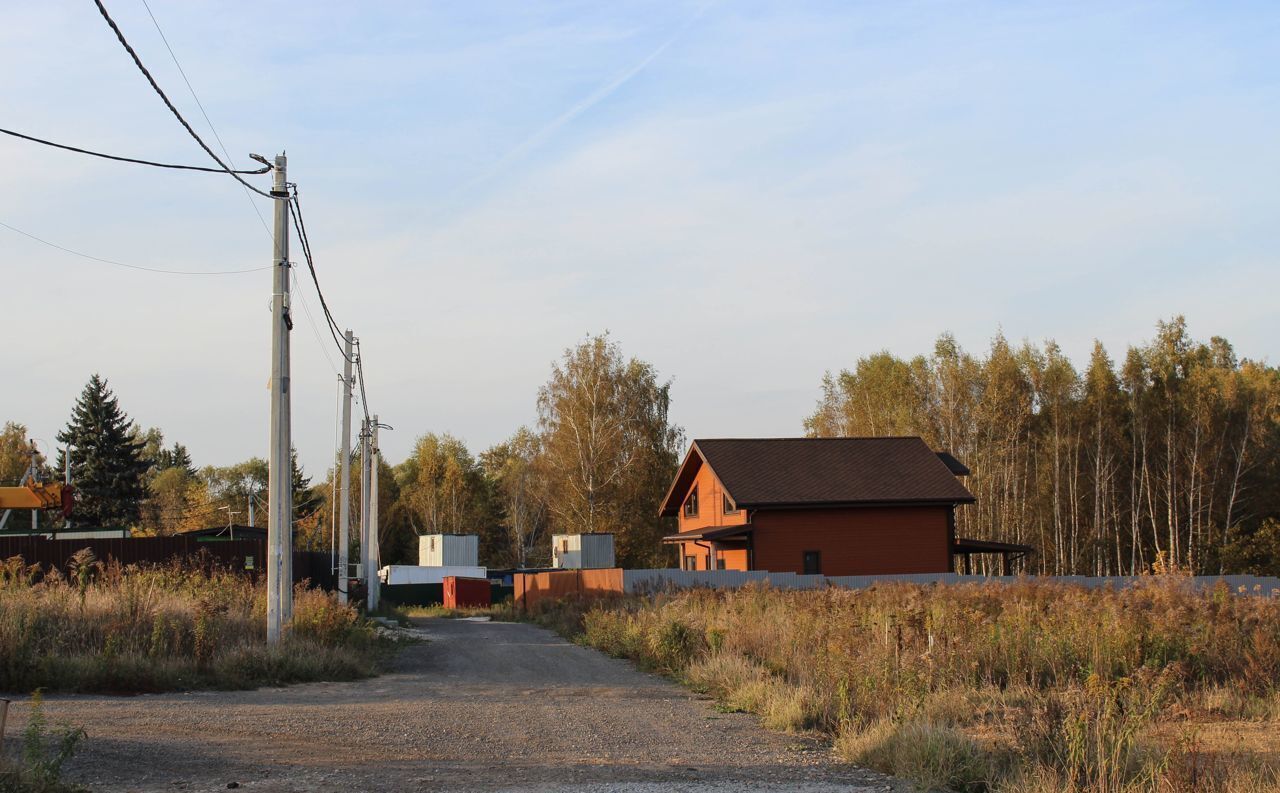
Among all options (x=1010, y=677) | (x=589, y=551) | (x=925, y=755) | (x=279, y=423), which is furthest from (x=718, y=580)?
(x=925, y=755)

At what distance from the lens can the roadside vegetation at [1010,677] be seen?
26.9ft

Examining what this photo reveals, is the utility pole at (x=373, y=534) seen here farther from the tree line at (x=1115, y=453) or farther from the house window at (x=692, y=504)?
the tree line at (x=1115, y=453)

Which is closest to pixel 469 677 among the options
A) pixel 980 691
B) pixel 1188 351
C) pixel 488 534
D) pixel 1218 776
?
pixel 980 691

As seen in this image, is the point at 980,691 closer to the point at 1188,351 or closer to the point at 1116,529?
the point at 1116,529

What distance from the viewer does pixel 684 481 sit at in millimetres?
44375

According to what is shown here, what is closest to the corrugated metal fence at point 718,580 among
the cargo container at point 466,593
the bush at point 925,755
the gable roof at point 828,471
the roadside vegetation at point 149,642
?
the gable roof at point 828,471

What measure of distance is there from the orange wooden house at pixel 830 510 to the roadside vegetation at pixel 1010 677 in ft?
55.2

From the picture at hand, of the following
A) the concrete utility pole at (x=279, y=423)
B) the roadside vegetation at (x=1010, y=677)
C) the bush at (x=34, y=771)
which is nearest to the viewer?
the bush at (x=34, y=771)

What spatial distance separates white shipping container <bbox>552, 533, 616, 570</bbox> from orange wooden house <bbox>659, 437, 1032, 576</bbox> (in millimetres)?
7593

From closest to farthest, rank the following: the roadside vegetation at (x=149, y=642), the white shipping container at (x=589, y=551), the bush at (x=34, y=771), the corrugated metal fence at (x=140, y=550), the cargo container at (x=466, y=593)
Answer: the bush at (x=34, y=771) < the roadside vegetation at (x=149, y=642) < the corrugated metal fence at (x=140, y=550) < the white shipping container at (x=589, y=551) < the cargo container at (x=466, y=593)

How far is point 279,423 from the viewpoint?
1625 centimetres

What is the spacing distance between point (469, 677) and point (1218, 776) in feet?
35.4

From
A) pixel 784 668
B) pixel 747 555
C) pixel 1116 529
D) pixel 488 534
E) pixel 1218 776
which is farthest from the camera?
pixel 488 534

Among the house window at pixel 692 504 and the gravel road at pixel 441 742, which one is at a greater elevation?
the house window at pixel 692 504
